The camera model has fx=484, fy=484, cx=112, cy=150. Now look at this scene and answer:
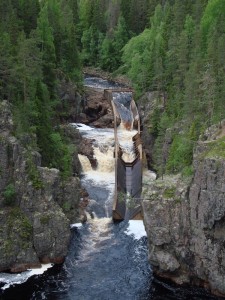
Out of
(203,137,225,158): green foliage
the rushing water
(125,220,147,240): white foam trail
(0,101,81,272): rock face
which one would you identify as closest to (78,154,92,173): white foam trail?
the rushing water

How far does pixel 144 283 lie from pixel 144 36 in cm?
8174

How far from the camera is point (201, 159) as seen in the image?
5003cm

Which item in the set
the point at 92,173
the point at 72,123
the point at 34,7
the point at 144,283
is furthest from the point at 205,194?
the point at 34,7

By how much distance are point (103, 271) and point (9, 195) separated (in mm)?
13679

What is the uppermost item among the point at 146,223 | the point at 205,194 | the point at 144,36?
the point at 144,36

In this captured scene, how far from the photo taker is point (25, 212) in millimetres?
55906

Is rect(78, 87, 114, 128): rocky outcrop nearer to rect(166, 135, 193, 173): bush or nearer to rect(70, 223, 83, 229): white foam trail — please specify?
rect(166, 135, 193, 173): bush

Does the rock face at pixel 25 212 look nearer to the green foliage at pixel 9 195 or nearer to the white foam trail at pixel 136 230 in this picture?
the green foliage at pixel 9 195

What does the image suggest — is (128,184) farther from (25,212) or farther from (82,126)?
(82,126)

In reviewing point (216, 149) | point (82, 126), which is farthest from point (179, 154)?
point (82, 126)

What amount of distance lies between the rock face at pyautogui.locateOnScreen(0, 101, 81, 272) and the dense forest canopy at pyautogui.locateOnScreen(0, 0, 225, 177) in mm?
3742

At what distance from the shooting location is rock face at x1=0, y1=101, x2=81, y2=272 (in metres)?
53.5

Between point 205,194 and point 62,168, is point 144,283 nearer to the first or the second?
point 205,194

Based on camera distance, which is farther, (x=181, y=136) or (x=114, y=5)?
(x=114, y=5)
